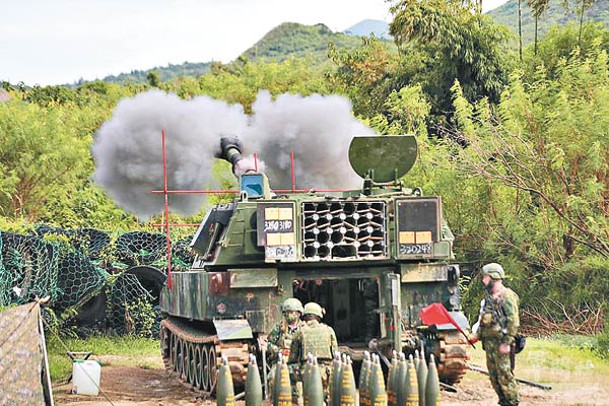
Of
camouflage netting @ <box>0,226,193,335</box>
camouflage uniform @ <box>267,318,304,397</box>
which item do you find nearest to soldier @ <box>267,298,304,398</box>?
camouflage uniform @ <box>267,318,304,397</box>

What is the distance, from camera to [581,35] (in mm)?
31516

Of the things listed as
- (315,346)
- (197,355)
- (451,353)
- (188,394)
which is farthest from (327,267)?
(315,346)

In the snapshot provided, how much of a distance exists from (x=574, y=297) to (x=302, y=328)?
9.79 metres

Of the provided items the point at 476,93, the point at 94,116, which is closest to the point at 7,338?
the point at 476,93

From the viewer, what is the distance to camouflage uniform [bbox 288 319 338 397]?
33.2 feet

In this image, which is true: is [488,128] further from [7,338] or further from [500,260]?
[7,338]

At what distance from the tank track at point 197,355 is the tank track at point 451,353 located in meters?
2.18

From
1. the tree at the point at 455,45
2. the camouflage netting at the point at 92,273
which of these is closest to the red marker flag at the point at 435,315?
the camouflage netting at the point at 92,273

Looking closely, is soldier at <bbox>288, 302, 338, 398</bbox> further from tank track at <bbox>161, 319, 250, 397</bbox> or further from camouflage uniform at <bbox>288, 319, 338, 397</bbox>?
tank track at <bbox>161, 319, 250, 397</bbox>

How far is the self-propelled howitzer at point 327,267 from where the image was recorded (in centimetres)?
1216

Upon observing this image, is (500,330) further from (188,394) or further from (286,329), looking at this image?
(188,394)

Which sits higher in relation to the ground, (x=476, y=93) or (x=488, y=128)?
(x=476, y=93)

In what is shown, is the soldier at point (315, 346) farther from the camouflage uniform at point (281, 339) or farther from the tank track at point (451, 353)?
the tank track at point (451, 353)

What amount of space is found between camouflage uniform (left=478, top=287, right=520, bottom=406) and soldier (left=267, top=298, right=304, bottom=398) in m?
1.78
